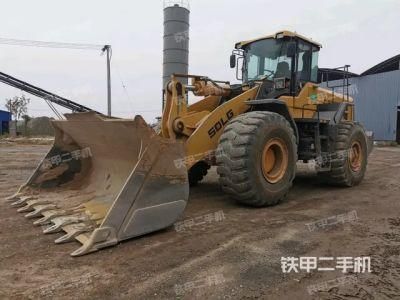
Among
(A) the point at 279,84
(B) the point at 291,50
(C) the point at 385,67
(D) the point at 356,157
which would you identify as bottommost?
(D) the point at 356,157

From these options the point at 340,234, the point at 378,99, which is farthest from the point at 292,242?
the point at 378,99

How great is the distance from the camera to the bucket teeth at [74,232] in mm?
4080

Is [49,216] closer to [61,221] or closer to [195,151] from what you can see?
[61,221]

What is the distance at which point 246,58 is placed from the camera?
752cm

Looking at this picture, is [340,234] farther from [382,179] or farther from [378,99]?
[378,99]

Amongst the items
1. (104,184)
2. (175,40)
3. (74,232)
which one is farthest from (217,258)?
(175,40)

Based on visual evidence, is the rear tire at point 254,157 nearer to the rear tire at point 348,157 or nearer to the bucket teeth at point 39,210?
the rear tire at point 348,157

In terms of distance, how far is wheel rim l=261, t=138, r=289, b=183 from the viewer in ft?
19.0

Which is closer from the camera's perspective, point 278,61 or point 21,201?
point 21,201

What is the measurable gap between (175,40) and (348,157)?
23.5 feet

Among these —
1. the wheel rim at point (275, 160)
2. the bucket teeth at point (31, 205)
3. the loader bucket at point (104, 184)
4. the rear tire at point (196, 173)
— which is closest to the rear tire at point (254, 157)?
the wheel rim at point (275, 160)

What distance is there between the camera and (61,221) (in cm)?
453

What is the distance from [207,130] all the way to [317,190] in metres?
2.99

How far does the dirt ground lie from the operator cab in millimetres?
2262
